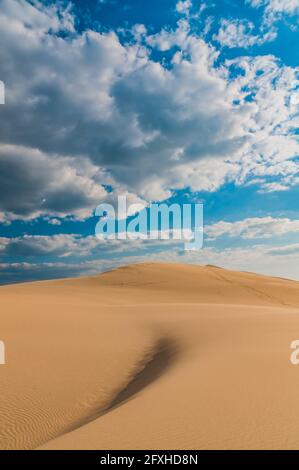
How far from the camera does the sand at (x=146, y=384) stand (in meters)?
4.47

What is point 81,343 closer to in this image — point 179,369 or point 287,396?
point 179,369

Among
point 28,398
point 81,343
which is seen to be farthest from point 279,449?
point 81,343

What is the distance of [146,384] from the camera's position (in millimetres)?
7352

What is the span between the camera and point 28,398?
6973mm

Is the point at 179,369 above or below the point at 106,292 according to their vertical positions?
above

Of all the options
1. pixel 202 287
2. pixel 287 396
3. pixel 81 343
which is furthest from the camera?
pixel 202 287

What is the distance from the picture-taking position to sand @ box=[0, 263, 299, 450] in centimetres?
447

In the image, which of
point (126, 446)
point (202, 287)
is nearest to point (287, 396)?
point (126, 446)

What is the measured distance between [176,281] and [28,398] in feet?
131
